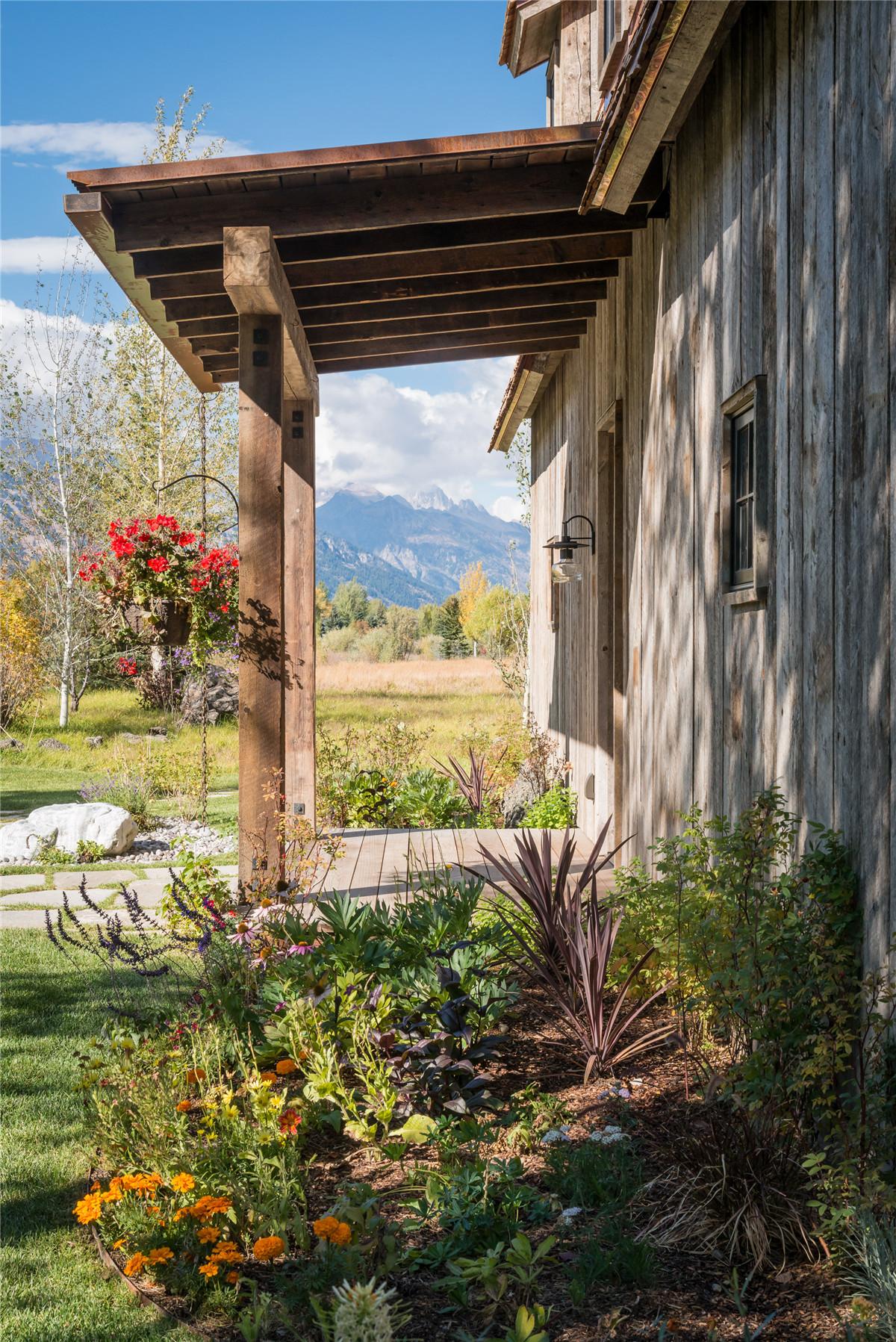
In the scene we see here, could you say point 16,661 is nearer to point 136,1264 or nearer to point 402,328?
point 402,328

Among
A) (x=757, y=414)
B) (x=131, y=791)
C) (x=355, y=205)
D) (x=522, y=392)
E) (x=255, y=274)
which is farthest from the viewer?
(x=522, y=392)

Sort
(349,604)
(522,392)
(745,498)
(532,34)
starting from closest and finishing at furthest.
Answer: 1. (745,498)
2. (532,34)
3. (522,392)
4. (349,604)

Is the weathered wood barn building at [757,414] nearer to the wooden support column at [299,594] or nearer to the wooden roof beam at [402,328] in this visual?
the wooden roof beam at [402,328]

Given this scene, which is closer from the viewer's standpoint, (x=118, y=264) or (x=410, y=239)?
(x=118, y=264)

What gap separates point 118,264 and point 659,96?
8.65 feet

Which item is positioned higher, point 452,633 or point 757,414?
point 452,633

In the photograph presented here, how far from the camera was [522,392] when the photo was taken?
10.4 m

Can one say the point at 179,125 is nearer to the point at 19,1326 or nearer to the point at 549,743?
the point at 549,743

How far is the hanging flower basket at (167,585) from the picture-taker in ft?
17.0

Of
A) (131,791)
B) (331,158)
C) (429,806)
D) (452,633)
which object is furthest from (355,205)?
(452,633)

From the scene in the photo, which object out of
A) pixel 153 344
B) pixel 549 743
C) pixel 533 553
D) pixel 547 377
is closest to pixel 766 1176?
pixel 549 743

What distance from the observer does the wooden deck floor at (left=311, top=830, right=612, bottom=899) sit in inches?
229

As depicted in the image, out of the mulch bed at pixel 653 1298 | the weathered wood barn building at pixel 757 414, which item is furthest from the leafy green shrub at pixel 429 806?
the mulch bed at pixel 653 1298

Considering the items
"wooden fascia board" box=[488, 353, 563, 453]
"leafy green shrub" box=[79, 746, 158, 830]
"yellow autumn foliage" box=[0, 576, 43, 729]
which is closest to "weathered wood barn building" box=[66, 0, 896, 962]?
"wooden fascia board" box=[488, 353, 563, 453]
